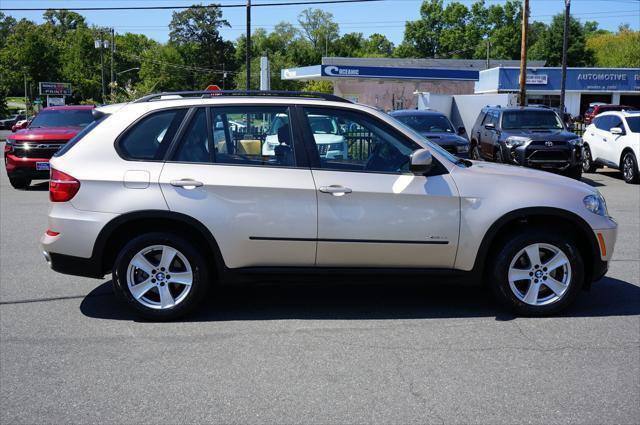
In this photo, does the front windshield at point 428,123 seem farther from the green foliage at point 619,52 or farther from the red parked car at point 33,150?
the green foliage at point 619,52

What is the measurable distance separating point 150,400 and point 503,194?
314cm

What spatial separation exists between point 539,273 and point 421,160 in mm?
1421

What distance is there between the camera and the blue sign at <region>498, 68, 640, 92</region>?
47.8 m

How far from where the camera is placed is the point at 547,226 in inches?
221

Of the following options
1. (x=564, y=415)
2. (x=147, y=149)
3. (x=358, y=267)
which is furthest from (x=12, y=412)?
(x=564, y=415)

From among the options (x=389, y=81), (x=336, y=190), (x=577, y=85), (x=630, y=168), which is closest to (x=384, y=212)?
(x=336, y=190)

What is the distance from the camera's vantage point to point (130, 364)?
4586 mm

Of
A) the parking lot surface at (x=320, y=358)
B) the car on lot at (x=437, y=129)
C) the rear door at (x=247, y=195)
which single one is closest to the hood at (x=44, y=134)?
the car on lot at (x=437, y=129)

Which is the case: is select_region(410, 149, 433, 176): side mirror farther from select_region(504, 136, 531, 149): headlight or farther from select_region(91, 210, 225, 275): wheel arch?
select_region(504, 136, 531, 149): headlight

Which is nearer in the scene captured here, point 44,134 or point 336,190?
point 336,190

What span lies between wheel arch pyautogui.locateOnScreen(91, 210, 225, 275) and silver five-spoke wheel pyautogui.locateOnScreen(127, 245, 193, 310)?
198 millimetres

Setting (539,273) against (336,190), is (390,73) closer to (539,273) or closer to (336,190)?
(539,273)

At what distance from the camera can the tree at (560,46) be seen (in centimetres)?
8209

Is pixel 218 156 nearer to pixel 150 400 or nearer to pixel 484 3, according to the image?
pixel 150 400
